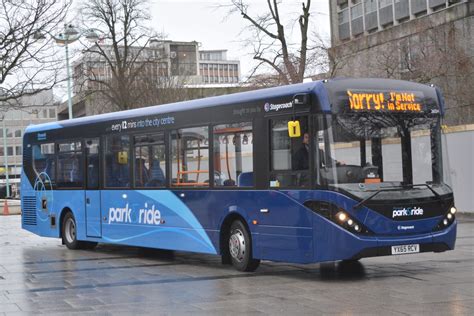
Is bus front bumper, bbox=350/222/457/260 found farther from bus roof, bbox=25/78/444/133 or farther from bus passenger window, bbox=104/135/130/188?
bus passenger window, bbox=104/135/130/188

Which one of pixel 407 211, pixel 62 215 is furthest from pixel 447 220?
pixel 62 215

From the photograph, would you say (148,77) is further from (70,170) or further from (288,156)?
(288,156)

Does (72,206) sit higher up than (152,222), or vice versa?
(72,206)

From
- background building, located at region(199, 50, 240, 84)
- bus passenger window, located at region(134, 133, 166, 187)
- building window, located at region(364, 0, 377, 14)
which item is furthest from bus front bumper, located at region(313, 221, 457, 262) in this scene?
background building, located at region(199, 50, 240, 84)

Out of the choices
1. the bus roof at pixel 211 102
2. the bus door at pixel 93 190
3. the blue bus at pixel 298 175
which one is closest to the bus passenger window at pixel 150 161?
the blue bus at pixel 298 175

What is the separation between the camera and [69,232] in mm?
18172

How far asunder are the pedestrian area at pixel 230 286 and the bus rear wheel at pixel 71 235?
1749mm

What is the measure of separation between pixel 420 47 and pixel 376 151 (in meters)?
20.1

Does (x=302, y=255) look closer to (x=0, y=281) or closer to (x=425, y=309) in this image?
(x=425, y=309)

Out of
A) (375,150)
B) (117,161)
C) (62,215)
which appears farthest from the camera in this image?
(62,215)

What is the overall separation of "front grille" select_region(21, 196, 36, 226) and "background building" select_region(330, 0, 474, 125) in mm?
15508

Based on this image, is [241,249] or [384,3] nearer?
[241,249]

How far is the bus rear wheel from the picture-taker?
17891mm

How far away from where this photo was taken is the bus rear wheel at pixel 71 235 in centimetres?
1789
